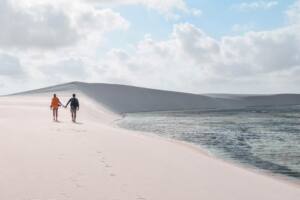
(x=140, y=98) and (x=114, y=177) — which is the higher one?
(x=140, y=98)

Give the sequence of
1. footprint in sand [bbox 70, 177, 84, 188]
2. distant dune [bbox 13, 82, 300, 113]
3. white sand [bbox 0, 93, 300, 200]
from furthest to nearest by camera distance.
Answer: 1. distant dune [bbox 13, 82, 300, 113]
2. footprint in sand [bbox 70, 177, 84, 188]
3. white sand [bbox 0, 93, 300, 200]

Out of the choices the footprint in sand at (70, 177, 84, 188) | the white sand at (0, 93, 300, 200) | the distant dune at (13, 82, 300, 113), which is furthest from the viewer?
the distant dune at (13, 82, 300, 113)

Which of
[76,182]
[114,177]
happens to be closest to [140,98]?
[114,177]

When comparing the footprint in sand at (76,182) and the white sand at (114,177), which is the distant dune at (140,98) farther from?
the footprint in sand at (76,182)

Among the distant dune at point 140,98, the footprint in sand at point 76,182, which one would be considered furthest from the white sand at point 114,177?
the distant dune at point 140,98

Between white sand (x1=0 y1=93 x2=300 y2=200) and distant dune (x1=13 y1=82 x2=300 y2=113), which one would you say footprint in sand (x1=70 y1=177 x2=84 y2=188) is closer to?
white sand (x1=0 y1=93 x2=300 y2=200)

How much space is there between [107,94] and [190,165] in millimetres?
98311

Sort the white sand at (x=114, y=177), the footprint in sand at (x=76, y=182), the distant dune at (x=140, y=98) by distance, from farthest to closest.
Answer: the distant dune at (x=140, y=98) < the footprint in sand at (x=76, y=182) < the white sand at (x=114, y=177)

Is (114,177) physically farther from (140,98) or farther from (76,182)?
(140,98)

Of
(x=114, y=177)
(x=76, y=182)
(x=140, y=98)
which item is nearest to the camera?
(x=76, y=182)

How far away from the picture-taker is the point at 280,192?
10109 mm

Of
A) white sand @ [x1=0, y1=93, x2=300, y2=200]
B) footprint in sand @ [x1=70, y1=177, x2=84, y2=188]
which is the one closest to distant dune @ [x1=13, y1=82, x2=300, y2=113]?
white sand @ [x1=0, y1=93, x2=300, y2=200]

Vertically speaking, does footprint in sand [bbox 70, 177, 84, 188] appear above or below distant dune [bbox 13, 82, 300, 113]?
below

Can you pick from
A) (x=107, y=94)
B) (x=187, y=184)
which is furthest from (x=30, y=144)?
(x=107, y=94)
